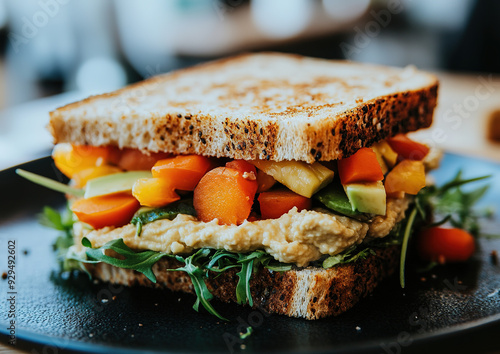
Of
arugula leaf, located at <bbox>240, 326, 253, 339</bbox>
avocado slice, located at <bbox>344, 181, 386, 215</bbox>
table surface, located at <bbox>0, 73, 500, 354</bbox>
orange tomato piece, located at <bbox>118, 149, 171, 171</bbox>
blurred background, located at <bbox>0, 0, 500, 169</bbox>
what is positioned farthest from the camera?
blurred background, located at <bbox>0, 0, 500, 169</bbox>

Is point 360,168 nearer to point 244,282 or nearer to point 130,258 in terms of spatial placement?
point 244,282

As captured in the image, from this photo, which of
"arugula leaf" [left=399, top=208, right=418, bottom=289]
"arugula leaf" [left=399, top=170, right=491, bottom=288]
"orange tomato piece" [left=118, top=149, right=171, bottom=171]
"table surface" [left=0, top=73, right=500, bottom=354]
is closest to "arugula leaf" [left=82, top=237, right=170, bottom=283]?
"orange tomato piece" [left=118, top=149, right=171, bottom=171]

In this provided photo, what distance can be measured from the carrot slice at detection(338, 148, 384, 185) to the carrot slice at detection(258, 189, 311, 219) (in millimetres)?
193

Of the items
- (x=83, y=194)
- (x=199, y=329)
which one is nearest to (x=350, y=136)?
(x=199, y=329)

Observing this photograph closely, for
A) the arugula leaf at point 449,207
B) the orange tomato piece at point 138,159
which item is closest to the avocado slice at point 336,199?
the arugula leaf at point 449,207

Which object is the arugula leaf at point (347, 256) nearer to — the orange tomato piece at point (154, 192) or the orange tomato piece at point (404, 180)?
Result: the orange tomato piece at point (404, 180)

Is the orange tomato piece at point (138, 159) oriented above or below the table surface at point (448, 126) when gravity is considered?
above

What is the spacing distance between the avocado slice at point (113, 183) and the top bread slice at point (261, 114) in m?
0.15

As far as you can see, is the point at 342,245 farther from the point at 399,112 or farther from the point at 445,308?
the point at 399,112

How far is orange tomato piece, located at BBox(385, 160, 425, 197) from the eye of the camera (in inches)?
98.2

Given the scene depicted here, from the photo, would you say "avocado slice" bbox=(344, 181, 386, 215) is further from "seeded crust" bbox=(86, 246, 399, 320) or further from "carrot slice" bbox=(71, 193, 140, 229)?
"carrot slice" bbox=(71, 193, 140, 229)

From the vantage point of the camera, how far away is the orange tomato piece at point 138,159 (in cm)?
263

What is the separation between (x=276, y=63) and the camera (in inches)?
155

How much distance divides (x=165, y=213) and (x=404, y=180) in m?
1.13
